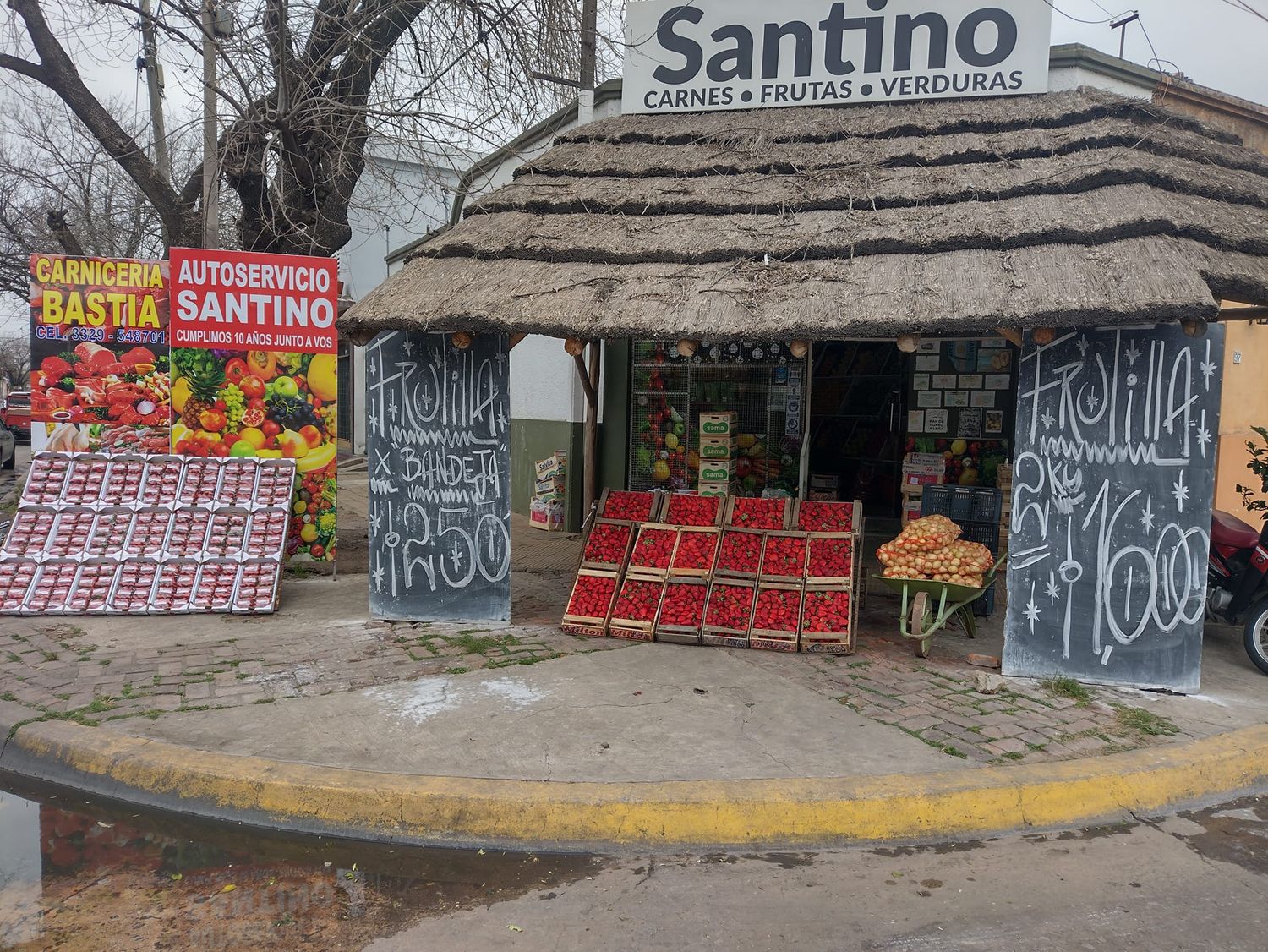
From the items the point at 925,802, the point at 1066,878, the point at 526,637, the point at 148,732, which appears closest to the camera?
the point at 1066,878

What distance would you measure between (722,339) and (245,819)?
4.05m

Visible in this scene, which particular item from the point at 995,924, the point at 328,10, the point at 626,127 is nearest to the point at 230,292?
the point at 328,10

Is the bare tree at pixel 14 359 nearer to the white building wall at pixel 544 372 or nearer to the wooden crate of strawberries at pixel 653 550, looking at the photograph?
the white building wall at pixel 544 372

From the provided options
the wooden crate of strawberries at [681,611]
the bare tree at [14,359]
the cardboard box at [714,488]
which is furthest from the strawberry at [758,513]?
the bare tree at [14,359]

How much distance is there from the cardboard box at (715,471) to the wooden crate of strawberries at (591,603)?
11.8ft

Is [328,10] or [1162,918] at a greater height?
[328,10]

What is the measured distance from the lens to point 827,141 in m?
8.46

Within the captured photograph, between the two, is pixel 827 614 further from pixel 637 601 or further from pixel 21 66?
pixel 21 66

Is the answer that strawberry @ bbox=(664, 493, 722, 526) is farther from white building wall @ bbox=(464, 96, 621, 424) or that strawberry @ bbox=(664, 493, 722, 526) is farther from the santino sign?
white building wall @ bbox=(464, 96, 621, 424)

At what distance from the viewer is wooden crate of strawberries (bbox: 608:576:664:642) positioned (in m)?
7.17

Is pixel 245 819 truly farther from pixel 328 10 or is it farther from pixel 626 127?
pixel 328 10

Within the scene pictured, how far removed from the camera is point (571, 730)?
5.27m

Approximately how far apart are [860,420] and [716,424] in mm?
3396

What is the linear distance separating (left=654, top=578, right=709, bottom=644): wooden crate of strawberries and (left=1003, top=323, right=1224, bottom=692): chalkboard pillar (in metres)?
2.26
